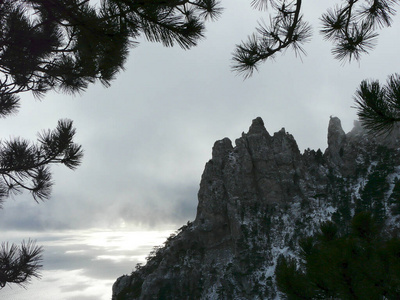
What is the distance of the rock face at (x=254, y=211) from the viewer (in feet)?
275

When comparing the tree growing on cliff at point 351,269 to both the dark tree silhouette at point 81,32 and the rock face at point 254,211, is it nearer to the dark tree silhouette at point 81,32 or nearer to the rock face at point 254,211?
the dark tree silhouette at point 81,32

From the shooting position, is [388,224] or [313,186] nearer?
[388,224]

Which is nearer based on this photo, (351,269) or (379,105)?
(379,105)

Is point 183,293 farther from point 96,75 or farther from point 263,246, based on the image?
point 96,75

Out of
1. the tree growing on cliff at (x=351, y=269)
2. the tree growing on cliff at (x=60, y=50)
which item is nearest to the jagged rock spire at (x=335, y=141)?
the tree growing on cliff at (x=351, y=269)

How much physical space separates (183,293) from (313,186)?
161 ft

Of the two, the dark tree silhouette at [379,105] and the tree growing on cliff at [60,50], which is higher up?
the tree growing on cliff at [60,50]

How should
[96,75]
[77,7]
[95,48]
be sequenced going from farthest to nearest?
[96,75] → [95,48] → [77,7]

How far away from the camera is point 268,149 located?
324 feet

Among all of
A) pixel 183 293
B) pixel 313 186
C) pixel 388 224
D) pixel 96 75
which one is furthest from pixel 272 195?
pixel 96 75

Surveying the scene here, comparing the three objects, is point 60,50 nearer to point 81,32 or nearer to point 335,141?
point 81,32

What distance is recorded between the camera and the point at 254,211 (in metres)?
94.8

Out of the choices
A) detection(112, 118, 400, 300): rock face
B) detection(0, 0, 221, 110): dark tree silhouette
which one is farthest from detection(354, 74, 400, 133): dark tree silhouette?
detection(112, 118, 400, 300): rock face

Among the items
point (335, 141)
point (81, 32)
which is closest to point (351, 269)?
point (81, 32)
